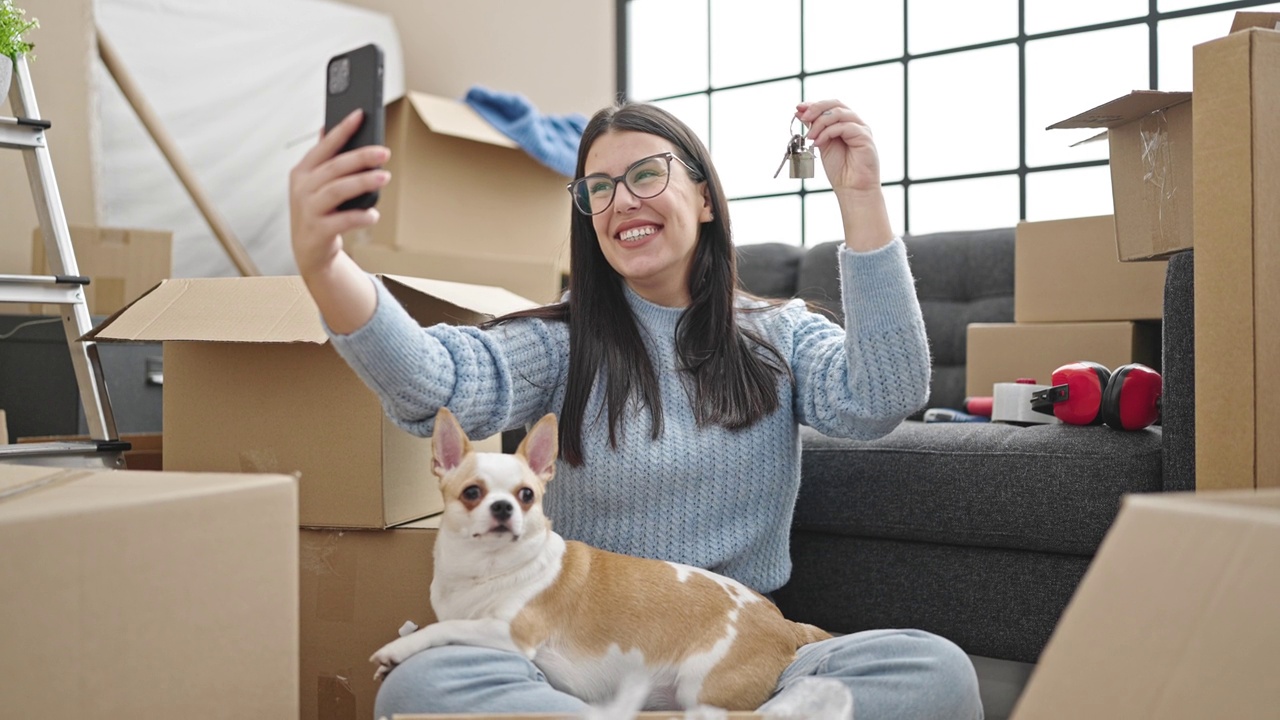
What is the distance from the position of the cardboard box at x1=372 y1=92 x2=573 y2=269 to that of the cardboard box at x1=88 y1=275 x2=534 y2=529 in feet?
3.63

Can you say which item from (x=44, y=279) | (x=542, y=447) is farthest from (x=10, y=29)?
(x=542, y=447)

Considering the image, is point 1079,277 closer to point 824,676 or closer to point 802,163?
point 802,163

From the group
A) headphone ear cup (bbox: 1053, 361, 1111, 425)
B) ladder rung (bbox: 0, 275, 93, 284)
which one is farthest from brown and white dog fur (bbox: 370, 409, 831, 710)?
ladder rung (bbox: 0, 275, 93, 284)

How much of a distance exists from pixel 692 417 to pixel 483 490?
347 mm

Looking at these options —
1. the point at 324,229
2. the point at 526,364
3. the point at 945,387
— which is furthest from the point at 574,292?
the point at 945,387

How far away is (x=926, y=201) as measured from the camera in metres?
3.11

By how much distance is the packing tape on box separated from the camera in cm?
155

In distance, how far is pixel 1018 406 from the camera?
1.56 m

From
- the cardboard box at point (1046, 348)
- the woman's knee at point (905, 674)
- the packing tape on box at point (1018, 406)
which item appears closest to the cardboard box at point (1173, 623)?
the woman's knee at point (905, 674)

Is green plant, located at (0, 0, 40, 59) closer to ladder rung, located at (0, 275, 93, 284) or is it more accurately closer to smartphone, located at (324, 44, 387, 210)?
ladder rung, located at (0, 275, 93, 284)

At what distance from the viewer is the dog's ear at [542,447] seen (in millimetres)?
1076

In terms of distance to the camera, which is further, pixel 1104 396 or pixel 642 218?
pixel 1104 396

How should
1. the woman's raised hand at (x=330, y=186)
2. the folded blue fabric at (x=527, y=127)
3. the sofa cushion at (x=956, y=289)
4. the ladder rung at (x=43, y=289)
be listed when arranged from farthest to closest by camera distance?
1. the folded blue fabric at (x=527, y=127)
2. the sofa cushion at (x=956, y=289)
3. the ladder rung at (x=43, y=289)
4. the woman's raised hand at (x=330, y=186)

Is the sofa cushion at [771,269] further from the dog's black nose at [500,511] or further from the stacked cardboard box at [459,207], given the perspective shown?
the dog's black nose at [500,511]
